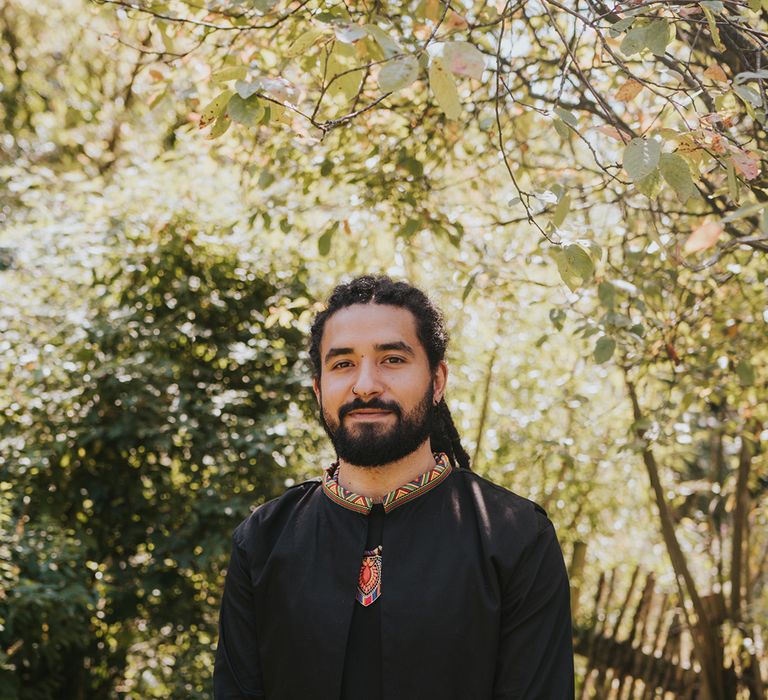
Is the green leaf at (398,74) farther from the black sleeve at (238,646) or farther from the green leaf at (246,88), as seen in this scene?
the black sleeve at (238,646)

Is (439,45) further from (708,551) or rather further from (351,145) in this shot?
(708,551)

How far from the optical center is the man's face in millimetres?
1725

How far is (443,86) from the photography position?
142cm

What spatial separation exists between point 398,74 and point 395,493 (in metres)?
0.88

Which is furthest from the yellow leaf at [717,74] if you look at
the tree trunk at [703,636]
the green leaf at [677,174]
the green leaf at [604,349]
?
the tree trunk at [703,636]

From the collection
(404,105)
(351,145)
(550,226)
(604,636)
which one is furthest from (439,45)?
(604,636)

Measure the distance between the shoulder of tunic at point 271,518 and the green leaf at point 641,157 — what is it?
1.01m

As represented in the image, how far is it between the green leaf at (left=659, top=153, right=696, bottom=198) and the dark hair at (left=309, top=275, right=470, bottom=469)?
2.11 ft

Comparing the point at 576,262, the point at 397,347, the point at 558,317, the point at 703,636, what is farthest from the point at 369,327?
the point at 703,636

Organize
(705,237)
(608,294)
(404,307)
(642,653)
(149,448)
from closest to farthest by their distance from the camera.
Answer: (705,237) < (404,307) < (608,294) < (149,448) < (642,653)

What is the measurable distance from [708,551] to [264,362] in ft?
8.35

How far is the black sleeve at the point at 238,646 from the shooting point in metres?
1.76

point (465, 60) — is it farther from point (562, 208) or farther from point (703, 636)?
point (703, 636)

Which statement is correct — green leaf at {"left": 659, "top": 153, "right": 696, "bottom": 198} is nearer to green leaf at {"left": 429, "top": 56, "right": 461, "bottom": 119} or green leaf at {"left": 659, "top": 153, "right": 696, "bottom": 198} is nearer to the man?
green leaf at {"left": 429, "top": 56, "right": 461, "bottom": 119}
